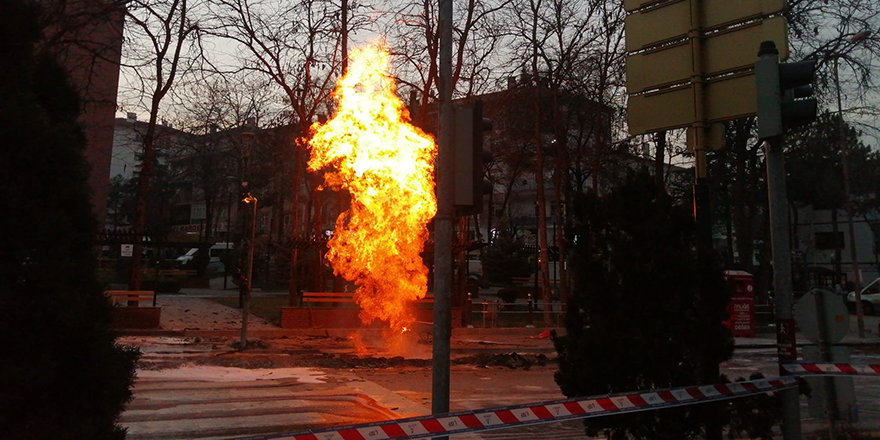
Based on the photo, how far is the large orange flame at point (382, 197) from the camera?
18.4 m

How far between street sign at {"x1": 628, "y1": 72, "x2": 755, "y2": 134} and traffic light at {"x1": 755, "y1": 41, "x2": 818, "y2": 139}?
1.47ft

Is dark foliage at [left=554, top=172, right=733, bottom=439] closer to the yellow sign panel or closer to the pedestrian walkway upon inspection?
the yellow sign panel

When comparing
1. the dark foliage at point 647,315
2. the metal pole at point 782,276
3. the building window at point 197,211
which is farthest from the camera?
the building window at point 197,211

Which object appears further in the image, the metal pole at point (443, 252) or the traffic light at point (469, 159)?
the traffic light at point (469, 159)

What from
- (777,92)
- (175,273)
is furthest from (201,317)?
(175,273)

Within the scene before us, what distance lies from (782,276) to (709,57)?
7.48 feet

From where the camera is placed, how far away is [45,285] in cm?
383

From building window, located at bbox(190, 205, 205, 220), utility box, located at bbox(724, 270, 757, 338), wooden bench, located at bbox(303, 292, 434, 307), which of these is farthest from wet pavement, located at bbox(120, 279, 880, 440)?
building window, located at bbox(190, 205, 205, 220)

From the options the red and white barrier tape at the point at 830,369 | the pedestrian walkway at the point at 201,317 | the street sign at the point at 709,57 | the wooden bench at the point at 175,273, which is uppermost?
the street sign at the point at 709,57

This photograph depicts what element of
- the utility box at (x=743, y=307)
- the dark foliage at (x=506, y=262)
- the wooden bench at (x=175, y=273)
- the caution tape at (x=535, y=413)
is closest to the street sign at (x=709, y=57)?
the caution tape at (x=535, y=413)

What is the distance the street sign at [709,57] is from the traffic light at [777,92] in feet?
0.52

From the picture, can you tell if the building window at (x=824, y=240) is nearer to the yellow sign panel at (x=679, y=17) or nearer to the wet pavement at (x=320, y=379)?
the wet pavement at (x=320, y=379)

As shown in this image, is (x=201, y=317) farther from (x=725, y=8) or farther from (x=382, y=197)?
(x=725, y=8)

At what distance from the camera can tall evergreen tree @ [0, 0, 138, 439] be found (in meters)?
3.68
